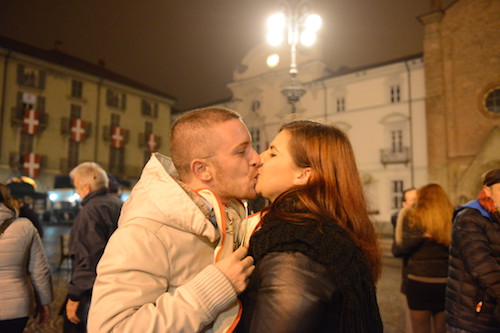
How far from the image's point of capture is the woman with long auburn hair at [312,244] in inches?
52.1

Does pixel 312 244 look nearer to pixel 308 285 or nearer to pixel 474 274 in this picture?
pixel 308 285

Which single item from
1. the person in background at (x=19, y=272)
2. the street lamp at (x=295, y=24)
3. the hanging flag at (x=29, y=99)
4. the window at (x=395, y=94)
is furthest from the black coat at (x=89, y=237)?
the hanging flag at (x=29, y=99)

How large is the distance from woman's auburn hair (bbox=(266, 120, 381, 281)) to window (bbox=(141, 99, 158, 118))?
38562 mm

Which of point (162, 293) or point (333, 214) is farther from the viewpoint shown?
point (333, 214)

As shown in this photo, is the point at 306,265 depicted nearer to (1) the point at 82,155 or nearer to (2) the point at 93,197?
(2) the point at 93,197

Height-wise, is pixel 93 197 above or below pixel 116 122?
below

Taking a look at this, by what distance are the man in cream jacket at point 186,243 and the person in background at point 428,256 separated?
10.7 feet

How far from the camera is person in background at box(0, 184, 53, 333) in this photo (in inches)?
130

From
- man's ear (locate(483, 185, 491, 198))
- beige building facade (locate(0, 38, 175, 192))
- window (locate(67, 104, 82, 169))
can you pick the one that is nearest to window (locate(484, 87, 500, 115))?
man's ear (locate(483, 185, 491, 198))

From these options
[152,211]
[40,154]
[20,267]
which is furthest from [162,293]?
[40,154]

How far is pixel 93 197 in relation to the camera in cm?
423

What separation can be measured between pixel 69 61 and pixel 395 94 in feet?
93.9

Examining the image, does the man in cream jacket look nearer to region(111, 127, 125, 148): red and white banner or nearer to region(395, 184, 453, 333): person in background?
region(395, 184, 453, 333): person in background

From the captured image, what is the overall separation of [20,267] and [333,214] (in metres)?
3.15
